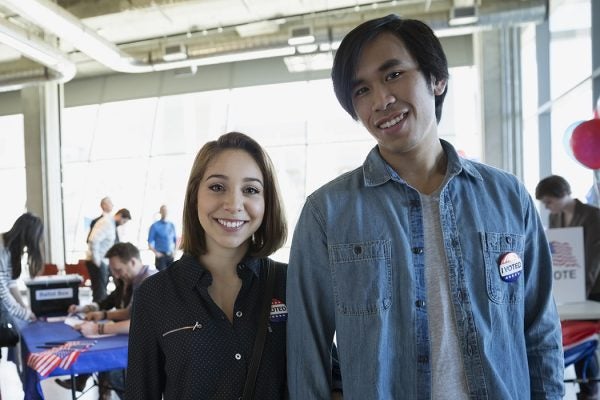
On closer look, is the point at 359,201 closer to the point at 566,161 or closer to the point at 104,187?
the point at 566,161

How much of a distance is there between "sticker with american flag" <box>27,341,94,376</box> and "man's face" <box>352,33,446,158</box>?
2000 mm

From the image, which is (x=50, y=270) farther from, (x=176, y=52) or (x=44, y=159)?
(x=176, y=52)

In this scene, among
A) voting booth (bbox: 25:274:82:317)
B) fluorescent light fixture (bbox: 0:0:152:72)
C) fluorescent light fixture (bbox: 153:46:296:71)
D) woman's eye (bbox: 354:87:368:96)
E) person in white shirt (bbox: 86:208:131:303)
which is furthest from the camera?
fluorescent light fixture (bbox: 153:46:296:71)

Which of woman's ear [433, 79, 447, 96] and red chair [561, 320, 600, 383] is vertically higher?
woman's ear [433, 79, 447, 96]

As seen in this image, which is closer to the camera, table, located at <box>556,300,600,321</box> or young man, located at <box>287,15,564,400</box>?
young man, located at <box>287,15,564,400</box>

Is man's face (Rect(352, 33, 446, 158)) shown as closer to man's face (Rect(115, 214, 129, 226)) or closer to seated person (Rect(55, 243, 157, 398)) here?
seated person (Rect(55, 243, 157, 398))

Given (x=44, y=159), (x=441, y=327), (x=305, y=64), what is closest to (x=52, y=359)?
(x=441, y=327)

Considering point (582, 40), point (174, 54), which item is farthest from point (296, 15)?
point (582, 40)

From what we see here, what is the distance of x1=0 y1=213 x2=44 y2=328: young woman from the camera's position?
329cm

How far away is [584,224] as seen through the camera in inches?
135

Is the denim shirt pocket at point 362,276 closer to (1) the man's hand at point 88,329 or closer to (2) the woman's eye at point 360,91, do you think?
(2) the woman's eye at point 360,91

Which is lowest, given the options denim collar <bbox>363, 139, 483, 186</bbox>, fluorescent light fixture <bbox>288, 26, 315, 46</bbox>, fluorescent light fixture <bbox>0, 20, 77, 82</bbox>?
denim collar <bbox>363, 139, 483, 186</bbox>

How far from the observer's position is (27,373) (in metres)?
2.56

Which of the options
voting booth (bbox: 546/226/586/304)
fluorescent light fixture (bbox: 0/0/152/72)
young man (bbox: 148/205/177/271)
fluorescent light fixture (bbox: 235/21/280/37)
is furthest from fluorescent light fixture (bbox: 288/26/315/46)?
voting booth (bbox: 546/226/586/304)
